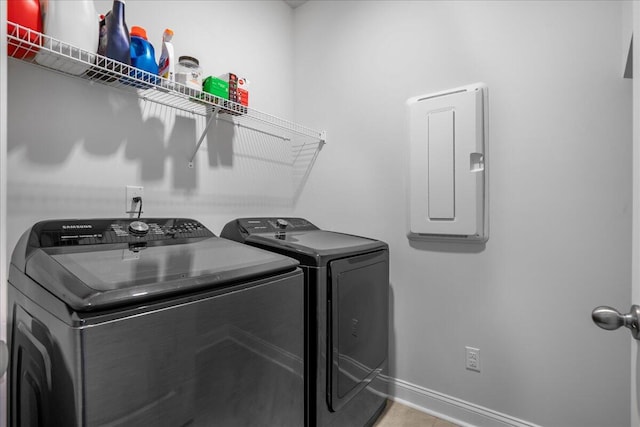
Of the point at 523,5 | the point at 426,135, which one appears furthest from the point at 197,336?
the point at 523,5

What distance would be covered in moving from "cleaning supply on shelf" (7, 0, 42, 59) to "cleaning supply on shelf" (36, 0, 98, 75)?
24 mm

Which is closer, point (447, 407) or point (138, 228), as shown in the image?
point (138, 228)

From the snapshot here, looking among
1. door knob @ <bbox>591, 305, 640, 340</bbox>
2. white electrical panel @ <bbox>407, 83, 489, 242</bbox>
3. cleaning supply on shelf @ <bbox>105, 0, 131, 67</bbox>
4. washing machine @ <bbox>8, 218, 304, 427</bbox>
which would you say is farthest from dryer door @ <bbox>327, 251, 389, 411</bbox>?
cleaning supply on shelf @ <bbox>105, 0, 131, 67</bbox>

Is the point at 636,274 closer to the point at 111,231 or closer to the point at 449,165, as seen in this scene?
the point at 449,165

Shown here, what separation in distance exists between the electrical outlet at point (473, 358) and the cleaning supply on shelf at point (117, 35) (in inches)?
87.7

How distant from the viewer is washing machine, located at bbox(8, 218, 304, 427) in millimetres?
767

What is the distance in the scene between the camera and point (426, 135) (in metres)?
1.99

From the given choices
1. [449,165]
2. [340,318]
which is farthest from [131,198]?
[449,165]

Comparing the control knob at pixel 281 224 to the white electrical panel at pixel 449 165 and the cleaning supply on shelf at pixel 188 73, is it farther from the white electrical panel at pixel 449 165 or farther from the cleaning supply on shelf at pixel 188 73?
the cleaning supply on shelf at pixel 188 73

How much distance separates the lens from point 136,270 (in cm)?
97

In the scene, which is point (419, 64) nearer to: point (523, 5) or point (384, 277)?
point (523, 5)

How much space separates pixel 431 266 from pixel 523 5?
148 cm

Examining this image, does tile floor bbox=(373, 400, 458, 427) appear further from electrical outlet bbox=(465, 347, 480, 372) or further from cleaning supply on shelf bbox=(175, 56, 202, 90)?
cleaning supply on shelf bbox=(175, 56, 202, 90)

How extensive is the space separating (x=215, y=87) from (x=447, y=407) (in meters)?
2.22
